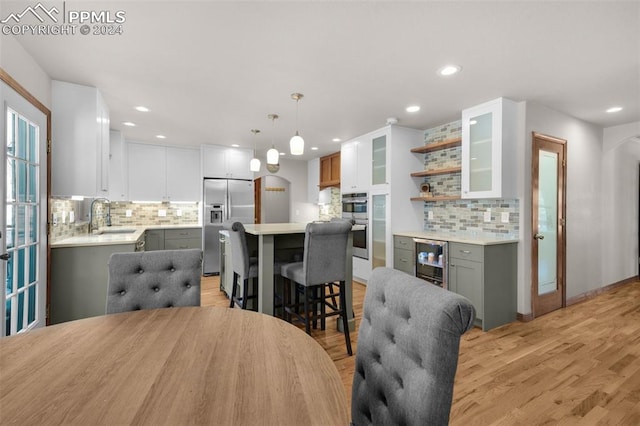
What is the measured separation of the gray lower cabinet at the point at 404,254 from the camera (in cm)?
384

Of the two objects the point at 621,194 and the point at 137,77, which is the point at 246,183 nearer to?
the point at 137,77

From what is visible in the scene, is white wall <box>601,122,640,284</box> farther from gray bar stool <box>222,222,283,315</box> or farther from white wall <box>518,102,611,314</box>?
gray bar stool <box>222,222,283,315</box>

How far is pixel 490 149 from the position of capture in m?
3.25

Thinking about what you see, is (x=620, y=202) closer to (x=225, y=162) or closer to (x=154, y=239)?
(x=225, y=162)

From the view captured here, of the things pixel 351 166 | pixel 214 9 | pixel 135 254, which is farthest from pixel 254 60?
pixel 351 166

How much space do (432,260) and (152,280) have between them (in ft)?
9.91

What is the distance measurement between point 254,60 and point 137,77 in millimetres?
1157

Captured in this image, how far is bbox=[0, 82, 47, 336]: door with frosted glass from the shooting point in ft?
6.44

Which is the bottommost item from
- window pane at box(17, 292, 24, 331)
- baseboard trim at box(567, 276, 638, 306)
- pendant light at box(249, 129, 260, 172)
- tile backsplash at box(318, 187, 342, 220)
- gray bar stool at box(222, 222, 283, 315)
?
baseboard trim at box(567, 276, 638, 306)

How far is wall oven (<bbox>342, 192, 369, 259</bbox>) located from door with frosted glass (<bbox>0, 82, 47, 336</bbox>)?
11.9 ft

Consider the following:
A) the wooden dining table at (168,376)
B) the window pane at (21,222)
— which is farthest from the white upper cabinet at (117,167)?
the wooden dining table at (168,376)

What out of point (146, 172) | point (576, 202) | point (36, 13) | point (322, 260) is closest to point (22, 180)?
point (36, 13)

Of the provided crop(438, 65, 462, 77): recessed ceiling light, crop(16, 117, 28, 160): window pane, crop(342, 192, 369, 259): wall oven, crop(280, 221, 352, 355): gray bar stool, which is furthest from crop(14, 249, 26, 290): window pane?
crop(342, 192, 369, 259): wall oven

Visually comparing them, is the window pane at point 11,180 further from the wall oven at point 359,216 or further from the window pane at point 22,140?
the wall oven at point 359,216
